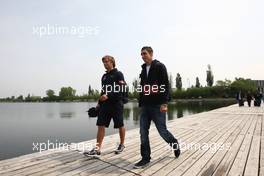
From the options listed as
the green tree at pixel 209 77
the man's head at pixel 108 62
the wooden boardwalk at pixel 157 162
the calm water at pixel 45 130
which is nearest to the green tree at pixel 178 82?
the green tree at pixel 209 77

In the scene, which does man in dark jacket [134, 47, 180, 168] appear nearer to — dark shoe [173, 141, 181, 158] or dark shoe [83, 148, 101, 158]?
dark shoe [173, 141, 181, 158]

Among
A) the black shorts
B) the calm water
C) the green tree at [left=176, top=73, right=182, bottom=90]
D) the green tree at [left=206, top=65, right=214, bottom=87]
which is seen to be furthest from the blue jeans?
the green tree at [left=176, top=73, right=182, bottom=90]

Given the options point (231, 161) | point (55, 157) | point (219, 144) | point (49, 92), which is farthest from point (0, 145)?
point (49, 92)

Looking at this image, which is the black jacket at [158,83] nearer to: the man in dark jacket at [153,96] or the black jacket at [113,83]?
the man in dark jacket at [153,96]

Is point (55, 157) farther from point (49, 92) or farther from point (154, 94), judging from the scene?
point (49, 92)

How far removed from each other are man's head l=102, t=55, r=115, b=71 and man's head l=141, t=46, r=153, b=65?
0.88 meters

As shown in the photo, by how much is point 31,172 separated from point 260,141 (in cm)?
499

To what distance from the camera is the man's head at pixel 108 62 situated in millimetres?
5282

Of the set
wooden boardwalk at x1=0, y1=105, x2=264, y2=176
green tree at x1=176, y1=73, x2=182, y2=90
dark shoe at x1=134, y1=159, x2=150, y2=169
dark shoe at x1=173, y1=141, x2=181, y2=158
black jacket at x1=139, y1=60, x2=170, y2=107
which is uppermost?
green tree at x1=176, y1=73, x2=182, y2=90

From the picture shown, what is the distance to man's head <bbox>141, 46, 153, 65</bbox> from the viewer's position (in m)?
4.66

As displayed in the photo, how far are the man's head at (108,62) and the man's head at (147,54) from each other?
0.88 meters

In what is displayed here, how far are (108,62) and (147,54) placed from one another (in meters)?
0.95

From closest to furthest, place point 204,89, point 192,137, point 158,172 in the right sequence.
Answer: point 158,172, point 192,137, point 204,89

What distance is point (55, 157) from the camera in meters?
5.05
